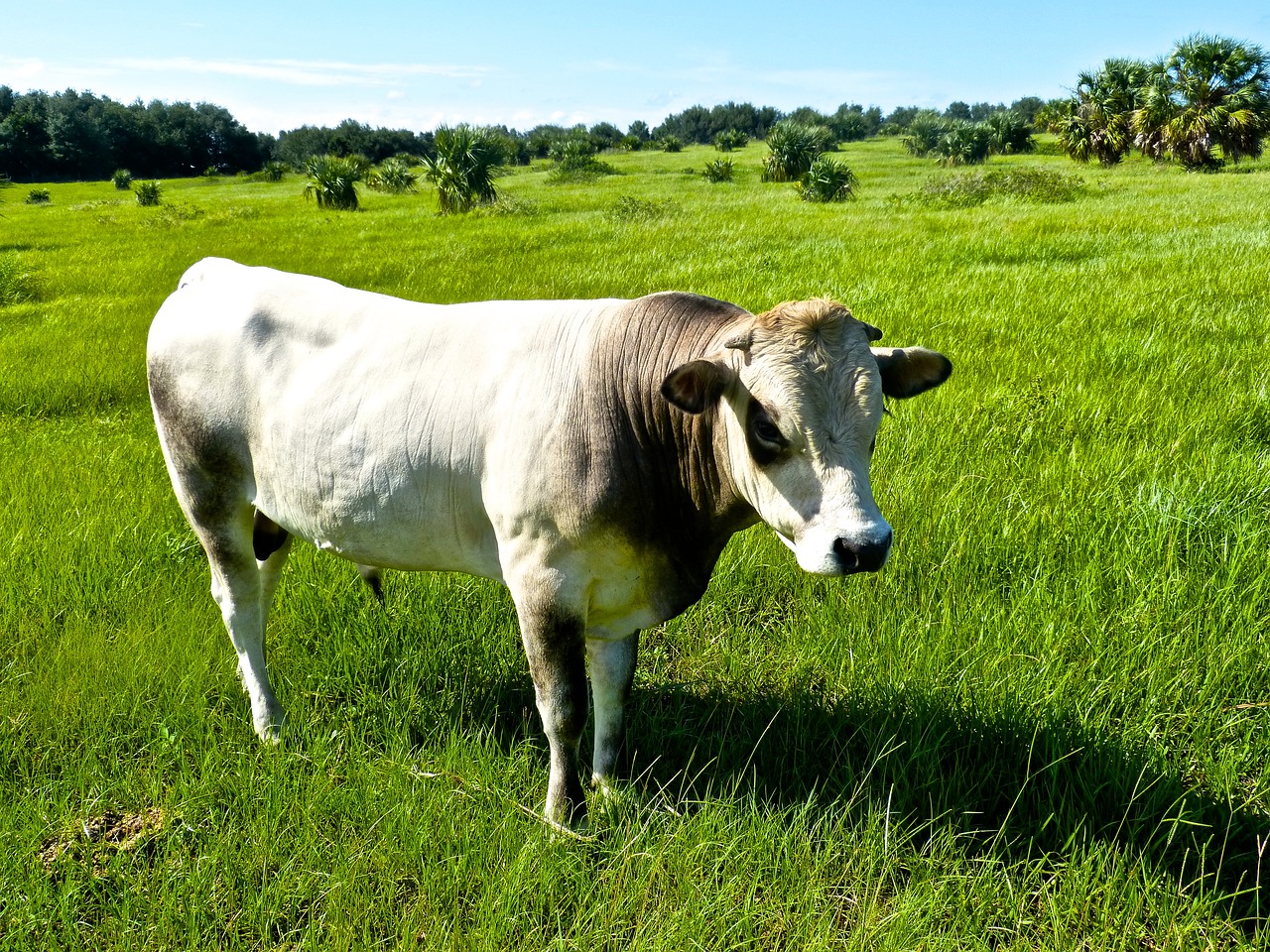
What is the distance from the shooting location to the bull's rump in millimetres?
2723

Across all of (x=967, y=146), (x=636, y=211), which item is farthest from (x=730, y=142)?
(x=636, y=211)

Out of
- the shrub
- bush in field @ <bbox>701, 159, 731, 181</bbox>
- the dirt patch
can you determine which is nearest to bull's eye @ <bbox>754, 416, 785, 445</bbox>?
the dirt patch

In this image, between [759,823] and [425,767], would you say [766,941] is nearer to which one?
[759,823]

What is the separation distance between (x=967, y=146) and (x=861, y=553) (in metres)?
49.6

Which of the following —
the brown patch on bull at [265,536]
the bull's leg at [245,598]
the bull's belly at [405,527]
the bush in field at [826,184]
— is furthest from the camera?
the bush in field at [826,184]

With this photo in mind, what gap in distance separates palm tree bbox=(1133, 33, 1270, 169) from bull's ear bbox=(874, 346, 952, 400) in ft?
133

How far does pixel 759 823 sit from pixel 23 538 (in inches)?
156

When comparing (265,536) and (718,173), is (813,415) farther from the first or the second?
(718,173)

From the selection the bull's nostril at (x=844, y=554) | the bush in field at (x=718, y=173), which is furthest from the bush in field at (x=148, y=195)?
the bull's nostril at (x=844, y=554)

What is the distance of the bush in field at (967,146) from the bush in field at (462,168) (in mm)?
29511

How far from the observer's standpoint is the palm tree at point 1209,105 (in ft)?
112

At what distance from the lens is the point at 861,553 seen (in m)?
2.08

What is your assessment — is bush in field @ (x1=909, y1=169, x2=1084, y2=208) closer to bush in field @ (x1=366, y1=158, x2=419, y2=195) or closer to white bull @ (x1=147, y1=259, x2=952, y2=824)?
white bull @ (x1=147, y1=259, x2=952, y2=824)

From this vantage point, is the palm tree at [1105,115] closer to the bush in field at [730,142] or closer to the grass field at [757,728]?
the bush in field at [730,142]
